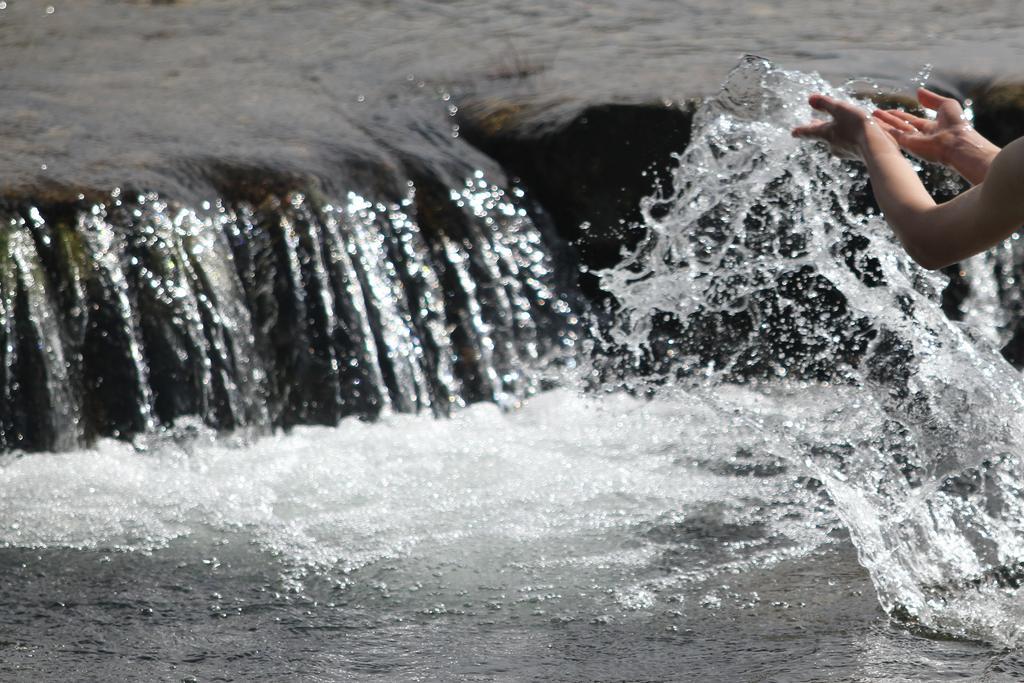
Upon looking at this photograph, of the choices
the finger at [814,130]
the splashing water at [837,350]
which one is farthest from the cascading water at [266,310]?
the finger at [814,130]

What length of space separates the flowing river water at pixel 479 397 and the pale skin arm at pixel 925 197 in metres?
0.63

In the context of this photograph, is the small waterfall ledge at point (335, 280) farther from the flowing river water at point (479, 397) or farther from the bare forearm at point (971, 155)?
the bare forearm at point (971, 155)

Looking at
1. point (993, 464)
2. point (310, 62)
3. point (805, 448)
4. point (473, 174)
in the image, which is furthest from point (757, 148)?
point (310, 62)

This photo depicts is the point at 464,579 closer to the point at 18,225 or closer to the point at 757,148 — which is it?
the point at 757,148

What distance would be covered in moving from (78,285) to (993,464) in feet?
10.2

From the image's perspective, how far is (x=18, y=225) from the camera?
517cm

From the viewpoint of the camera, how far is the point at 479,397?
569 cm

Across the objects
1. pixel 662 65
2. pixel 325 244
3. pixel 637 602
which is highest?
pixel 662 65

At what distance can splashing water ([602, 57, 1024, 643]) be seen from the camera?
3768 millimetres

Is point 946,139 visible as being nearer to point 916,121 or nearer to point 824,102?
point 916,121

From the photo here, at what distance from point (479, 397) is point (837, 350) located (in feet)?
4.93

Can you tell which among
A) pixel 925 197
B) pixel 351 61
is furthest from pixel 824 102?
pixel 351 61

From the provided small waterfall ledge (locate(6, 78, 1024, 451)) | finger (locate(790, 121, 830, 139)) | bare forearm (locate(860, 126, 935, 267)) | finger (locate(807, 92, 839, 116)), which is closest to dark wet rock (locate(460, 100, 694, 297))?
small waterfall ledge (locate(6, 78, 1024, 451))

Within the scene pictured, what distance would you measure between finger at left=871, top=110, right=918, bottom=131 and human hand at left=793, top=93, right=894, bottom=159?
0.11 metres
